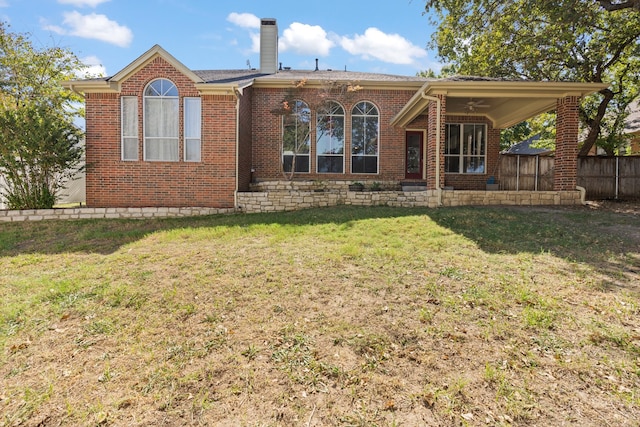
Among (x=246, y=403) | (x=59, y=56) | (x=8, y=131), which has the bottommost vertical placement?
(x=246, y=403)

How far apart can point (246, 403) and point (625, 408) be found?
100 inches

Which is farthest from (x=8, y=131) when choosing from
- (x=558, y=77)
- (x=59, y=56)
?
(x=558, y=77)

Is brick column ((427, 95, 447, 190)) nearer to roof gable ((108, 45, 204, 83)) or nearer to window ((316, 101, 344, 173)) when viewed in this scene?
window ((316, 101, 344, 173))

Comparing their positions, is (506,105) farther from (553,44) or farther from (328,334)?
(328,334)

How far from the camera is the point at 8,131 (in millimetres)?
8727

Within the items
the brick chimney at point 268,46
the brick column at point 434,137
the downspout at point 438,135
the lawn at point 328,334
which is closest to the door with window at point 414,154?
the brick column at point 434,137

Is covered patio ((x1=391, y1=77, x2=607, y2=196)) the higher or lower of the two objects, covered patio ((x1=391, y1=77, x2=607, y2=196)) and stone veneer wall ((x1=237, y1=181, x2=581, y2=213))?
the higher

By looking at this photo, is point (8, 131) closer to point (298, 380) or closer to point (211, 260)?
point (211, 260)

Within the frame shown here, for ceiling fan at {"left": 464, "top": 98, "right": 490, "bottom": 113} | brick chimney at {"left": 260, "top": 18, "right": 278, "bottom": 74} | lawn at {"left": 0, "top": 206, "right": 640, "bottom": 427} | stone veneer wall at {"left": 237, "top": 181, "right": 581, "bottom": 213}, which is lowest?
lawn at {"left": 0, "top": 206, "right": 640, "bottom": 427}

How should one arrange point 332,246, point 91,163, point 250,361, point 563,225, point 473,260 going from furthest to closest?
1. point 91,163
2. point 563,225
3. point 332,246
4. point 473,260
5. point 250,361

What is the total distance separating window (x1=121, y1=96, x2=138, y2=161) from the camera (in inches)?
377

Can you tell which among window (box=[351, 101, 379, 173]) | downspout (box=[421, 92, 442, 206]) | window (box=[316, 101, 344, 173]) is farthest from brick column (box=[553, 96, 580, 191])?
window (box=[316, 101, 344, 173])

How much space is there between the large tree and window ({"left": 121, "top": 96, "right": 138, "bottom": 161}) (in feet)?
31.1

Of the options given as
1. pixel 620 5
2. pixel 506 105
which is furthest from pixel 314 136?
pixel 620 5
